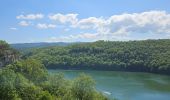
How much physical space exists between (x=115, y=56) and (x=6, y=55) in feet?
247

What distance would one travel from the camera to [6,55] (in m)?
75.6

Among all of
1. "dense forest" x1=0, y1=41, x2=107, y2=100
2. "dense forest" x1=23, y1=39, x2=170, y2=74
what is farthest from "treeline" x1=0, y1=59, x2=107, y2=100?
"dense forest" x1=23, y1=39, x2=170, y2=74

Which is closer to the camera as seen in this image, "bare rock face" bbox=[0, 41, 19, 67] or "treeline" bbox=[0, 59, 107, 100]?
"treeline" bbox=[0, 59, 107, 100]

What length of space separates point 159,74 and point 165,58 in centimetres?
1272

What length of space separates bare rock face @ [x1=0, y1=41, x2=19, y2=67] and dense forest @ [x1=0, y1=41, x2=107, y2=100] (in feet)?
75.4

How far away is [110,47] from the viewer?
165375 mm

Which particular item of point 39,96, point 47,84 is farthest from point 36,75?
point 39,96

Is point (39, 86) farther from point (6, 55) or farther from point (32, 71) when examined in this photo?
point (6, 55)

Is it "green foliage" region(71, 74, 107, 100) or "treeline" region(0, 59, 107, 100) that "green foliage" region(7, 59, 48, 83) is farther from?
"green foliage" region(71, 74, 107, 100)

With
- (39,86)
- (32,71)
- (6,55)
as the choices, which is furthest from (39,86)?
(6,55)

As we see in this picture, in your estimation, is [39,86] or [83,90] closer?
[83,90]

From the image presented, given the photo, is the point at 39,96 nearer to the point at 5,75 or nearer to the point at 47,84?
the point at 5,75

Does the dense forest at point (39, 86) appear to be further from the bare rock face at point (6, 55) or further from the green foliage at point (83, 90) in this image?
the bare rock face at point (6, 55)

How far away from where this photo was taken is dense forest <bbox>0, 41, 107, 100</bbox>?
35.8 m
